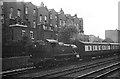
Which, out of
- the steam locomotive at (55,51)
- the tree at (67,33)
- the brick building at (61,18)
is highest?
the brick building at (61,18)

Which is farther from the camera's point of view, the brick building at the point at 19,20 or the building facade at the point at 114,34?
the building facade at the point at 114,34

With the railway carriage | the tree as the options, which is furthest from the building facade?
the railway carriage

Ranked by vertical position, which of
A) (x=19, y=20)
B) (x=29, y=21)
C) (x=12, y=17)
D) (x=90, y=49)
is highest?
(x=12, y=17)

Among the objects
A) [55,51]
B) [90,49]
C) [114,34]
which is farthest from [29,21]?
[114,34]

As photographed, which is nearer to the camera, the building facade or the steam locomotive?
the steam locomotive

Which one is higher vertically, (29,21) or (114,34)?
(114,34)

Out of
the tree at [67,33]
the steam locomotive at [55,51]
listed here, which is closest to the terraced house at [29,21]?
the tree at [67,33]

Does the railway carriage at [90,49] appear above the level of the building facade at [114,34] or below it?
below

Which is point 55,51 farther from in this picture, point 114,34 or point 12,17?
point 114,34

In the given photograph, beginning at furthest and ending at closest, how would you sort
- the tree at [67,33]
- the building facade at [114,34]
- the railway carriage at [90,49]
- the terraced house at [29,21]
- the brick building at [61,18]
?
1. the building facade at [114,34]
2. the brick building at [61,18]
3. the tree at [67,33]
4. the terraced house at [29,21]
5. the railway carriage at [90,49]

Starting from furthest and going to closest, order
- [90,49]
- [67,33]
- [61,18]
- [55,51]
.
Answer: [61,18] → [67,33] → [90,49] → [55,51]

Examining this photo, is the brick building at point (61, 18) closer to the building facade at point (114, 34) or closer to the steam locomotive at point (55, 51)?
the steam locomotive at point (55, 51)

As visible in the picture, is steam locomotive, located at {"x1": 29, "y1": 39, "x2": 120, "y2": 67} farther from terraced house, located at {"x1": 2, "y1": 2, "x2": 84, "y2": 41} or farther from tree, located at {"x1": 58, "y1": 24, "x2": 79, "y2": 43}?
tree, located at {"x1": 58, "y1": 24, "x2": 79, "y2": 43}

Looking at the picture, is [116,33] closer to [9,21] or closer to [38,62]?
[9,21]
